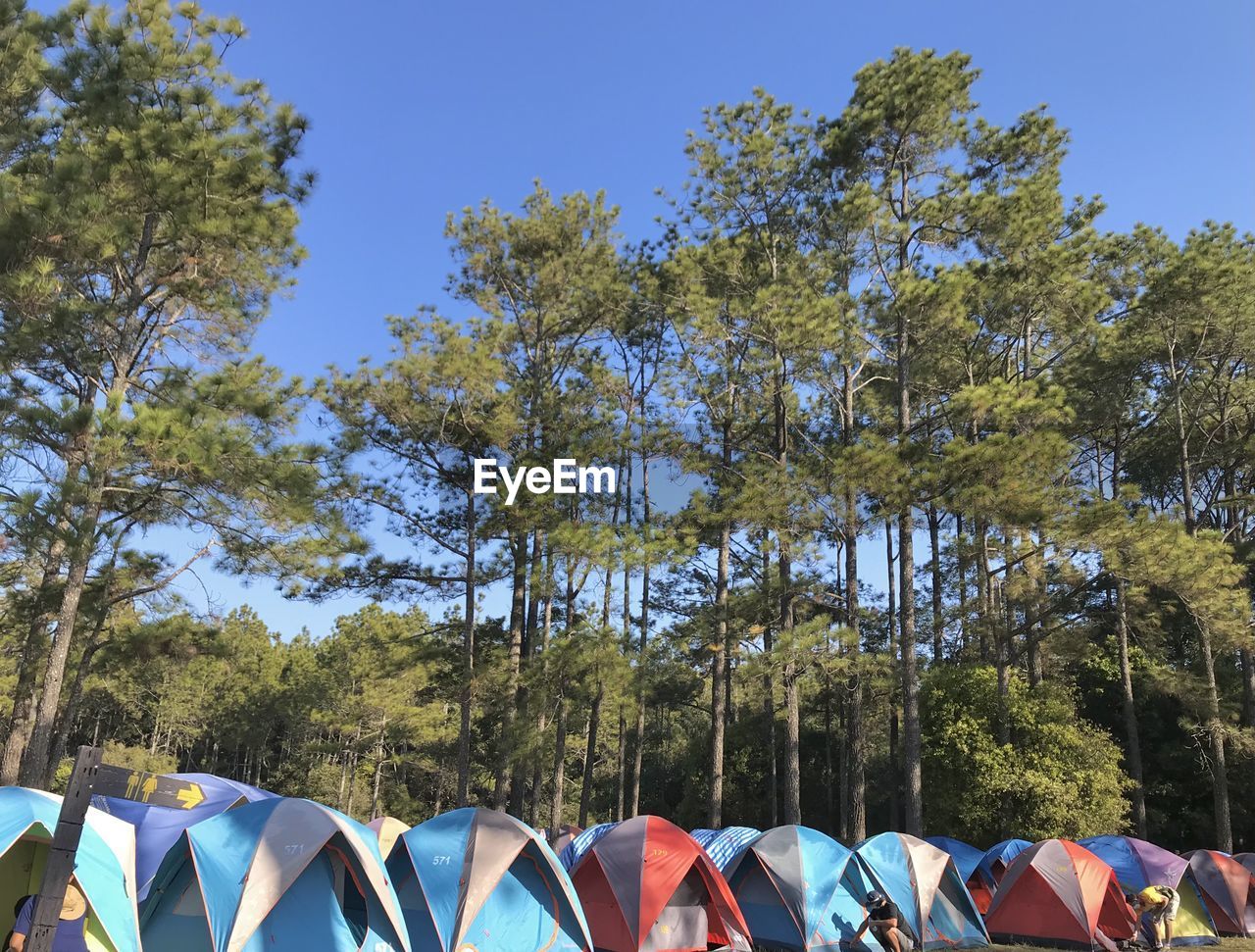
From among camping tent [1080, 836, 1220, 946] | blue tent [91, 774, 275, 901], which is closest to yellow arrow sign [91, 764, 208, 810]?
blue tent [91, 774, 275, 901]

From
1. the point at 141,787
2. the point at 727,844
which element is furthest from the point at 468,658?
the point at 141,787

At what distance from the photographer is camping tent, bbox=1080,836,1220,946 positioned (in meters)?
12.3

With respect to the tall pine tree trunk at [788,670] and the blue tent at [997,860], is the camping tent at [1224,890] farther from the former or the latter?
the tall pine tree trunk at [788,670]

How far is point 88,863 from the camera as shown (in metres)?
6.68

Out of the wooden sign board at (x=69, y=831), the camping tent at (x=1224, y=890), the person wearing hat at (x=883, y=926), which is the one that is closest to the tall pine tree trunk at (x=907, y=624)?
the camping tent at (x=1224, y=890)

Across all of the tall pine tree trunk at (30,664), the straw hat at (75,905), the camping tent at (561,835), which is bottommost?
the camping tent at (561,835)

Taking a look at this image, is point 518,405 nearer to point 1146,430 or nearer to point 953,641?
point 953,641

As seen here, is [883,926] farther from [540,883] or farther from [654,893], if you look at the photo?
[540,883]

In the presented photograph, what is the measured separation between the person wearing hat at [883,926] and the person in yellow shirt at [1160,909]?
12.8ft

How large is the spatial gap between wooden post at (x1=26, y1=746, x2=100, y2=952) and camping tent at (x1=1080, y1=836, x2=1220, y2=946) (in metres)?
13.9

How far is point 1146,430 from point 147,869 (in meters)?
24.9

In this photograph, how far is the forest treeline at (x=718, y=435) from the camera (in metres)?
11.1

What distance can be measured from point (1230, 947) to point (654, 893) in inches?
347

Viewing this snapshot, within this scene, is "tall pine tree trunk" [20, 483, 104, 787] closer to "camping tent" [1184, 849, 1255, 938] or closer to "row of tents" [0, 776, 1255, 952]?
"row of tents" [0, 776, 1255, 952]
